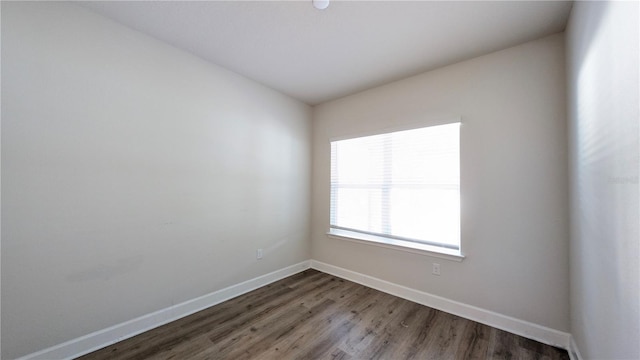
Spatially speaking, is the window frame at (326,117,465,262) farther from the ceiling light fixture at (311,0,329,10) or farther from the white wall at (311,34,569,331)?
the ceiling light fixture at (311,0,329,10)

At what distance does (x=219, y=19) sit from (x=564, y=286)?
138 inches

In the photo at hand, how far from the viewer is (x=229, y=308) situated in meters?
2.38

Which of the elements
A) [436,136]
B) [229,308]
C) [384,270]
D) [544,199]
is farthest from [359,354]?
[436,136]

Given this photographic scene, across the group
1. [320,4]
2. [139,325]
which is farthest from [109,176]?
[320,4]

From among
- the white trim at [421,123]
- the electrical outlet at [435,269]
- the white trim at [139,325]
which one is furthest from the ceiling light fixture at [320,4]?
the white trim at [139,325]

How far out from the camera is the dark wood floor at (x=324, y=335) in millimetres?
1743

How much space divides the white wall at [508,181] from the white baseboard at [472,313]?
5 centimetres

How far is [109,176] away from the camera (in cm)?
183

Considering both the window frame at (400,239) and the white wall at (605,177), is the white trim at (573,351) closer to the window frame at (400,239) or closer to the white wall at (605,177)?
the white wall at (605,177)

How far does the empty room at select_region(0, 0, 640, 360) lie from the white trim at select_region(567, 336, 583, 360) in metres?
0.05

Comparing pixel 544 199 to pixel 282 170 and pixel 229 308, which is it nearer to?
pixel 282 170

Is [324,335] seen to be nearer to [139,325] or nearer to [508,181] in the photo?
[139,325]

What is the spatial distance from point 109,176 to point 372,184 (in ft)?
8.72

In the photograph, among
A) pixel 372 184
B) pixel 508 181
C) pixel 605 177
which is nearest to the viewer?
pixel 605 177
